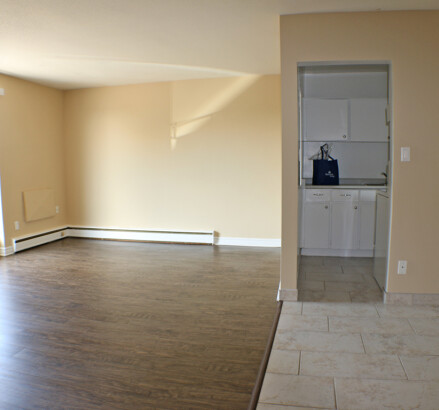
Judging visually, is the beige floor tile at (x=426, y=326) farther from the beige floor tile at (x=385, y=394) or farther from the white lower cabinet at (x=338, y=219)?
the white lower cabinet at (x=338, y=219)

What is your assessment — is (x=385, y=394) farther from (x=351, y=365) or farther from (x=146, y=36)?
(x=146, y=36)

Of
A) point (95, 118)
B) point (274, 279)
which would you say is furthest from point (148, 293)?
point (95, 118)

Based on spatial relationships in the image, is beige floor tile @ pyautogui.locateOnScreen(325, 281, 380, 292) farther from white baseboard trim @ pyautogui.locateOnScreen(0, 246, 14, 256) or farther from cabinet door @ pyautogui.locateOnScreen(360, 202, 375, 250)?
white baseboard trim @ pyautogui.locateOnScreen(0, 246, 14, 256)

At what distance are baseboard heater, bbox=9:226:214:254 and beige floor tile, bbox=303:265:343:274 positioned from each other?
1711 millimetres

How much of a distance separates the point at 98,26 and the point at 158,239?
3339 mm

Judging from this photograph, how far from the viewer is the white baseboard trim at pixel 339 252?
505cm

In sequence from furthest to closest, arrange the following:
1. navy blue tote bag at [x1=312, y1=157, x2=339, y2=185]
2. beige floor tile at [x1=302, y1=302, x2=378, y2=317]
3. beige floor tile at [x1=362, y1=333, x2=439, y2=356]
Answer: navy blue tote bag at [x1=312, y1=157, x2=339, y2=185] → beige floor tile at [x1=302, y1=302, x2=378, y2=317] → beige floor tile at [x1=362, y1=333, x2=439, y2=356]

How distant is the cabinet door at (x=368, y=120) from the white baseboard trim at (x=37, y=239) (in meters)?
4.70

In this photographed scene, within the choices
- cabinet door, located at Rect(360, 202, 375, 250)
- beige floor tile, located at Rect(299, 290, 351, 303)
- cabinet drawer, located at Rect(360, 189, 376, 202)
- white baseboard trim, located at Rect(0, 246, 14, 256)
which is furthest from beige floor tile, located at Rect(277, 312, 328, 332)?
white baseboard trim, located at Rect(0, 246, 14, 256)

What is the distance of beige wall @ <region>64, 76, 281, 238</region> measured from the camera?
563 centimetres

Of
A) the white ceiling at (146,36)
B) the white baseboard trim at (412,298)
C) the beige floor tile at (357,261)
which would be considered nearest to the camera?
the white ceiling at (146,36)

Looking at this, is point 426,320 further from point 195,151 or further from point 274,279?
point 195,151

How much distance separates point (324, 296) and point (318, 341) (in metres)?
0.95

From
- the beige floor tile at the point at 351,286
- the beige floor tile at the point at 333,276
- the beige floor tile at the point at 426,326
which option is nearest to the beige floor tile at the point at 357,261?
the beige floor tile at the point at 333,276
